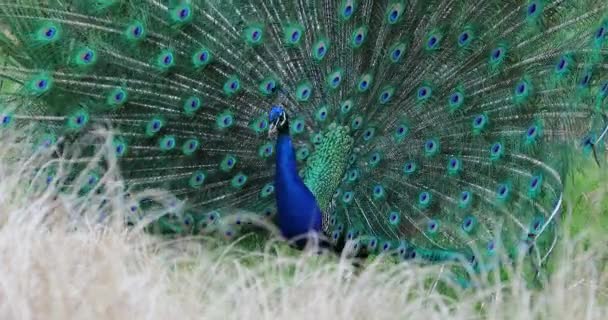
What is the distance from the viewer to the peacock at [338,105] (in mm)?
5234

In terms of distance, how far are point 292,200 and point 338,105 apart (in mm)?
559

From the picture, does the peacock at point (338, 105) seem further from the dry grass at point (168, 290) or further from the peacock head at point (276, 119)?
the dry grass at point (168, 290)

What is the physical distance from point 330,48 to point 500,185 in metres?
1.02

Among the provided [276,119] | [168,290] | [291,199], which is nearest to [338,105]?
[291,199]

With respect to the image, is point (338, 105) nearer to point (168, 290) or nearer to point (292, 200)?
point (292, 200)

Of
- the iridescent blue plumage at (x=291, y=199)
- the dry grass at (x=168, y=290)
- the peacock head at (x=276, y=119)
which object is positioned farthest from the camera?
the iridescent blue plumage at (x=291, y=199)

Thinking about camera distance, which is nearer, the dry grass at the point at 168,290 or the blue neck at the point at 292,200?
the dry grass at the point at 168,290

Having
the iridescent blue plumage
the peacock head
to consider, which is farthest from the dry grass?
the iridescent blue plumage

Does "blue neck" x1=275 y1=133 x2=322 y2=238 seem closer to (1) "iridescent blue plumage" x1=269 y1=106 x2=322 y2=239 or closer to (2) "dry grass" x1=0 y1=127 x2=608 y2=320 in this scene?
(1) "iridescent blue plumage" x1=269 y1=106 x2=322 y2=239

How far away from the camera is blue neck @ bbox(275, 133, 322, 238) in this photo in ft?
17.0

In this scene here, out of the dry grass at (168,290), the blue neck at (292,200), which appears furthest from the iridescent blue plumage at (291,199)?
the dry grass at (168,290)

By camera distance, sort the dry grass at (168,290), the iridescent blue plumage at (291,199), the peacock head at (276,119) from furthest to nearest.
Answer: the iridescent blue plumage at (291,199) → the peacock head at (276,119) → the dry grass at (168,290)

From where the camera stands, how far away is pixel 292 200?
527 cm

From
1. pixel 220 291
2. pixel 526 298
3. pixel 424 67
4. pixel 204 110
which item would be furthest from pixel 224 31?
pixel 526 298
